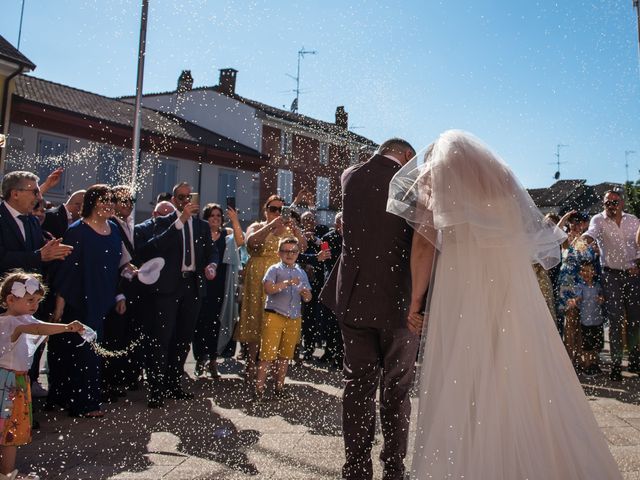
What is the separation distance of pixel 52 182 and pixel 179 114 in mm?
32601

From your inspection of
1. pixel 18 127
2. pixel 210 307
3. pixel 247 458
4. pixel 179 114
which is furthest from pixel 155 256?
pixel 179 114

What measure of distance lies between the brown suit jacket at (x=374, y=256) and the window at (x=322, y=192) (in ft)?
124

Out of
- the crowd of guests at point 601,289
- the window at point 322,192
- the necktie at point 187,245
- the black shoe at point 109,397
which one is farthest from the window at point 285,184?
the black shoe at point 109,397

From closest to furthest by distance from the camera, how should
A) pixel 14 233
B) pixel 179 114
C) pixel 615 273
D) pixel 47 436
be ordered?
pixel 47 436, pixel 14 233, pixel 615 273, pixel 179 114

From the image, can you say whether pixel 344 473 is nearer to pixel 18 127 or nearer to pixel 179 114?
pixel 18 127

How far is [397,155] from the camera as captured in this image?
12.5 ft

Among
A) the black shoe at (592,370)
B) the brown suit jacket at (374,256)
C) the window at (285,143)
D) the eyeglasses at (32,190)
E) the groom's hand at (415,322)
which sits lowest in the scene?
the black shoe at (592,370)

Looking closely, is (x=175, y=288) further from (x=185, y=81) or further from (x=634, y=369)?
(x=185, y=81)

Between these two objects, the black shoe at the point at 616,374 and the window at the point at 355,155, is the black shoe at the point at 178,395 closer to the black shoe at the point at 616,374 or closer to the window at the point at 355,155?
the black shoe at the point at 616,374

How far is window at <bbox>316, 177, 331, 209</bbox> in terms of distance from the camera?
4161 cm

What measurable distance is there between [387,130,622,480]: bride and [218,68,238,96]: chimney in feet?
115

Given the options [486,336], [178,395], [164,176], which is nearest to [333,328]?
[178,395]

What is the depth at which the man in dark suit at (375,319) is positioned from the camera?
357 cm

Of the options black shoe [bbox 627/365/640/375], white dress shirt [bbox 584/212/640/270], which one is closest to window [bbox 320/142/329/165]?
white dress shirt [bbox 584/212/640/270]
